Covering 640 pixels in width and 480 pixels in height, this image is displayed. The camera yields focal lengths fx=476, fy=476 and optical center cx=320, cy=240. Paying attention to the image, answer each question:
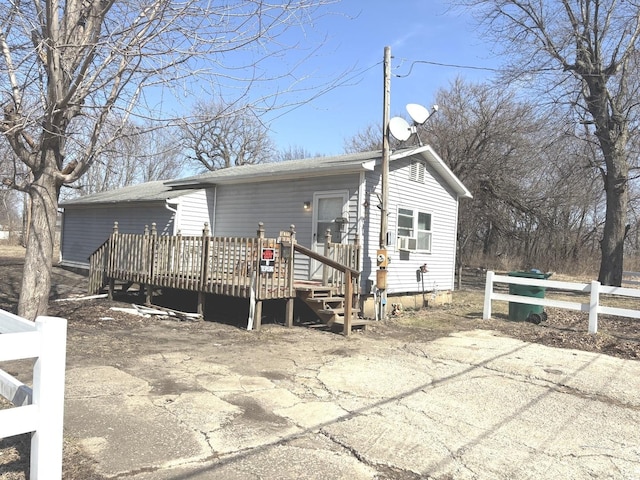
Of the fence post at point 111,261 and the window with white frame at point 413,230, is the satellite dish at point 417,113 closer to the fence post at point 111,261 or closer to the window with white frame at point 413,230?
the window with white frame at point 413,230

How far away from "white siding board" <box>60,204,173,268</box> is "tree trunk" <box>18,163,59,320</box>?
24.7 feet

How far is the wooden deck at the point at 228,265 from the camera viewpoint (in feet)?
28.2

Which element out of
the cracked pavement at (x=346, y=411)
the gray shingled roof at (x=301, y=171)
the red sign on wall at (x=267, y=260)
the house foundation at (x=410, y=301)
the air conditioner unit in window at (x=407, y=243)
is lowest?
the cracked pavement at (x=346, y=411)

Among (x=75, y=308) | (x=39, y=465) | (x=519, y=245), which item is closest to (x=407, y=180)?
(x=75, y=308)

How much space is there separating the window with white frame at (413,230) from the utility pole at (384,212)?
1972mm

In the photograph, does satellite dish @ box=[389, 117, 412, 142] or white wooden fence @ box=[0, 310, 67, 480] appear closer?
white wooden fence @ box=[0, 310, 67, 480]

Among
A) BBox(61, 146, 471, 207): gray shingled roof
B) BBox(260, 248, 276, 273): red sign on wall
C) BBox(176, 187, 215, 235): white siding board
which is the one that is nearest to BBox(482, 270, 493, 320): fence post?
BBox(61, 146, 471, 207): gray shingled roof

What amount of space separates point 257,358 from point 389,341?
2.61 meters

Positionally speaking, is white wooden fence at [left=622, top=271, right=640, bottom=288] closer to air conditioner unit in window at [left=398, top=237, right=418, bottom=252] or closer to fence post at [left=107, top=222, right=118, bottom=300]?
air conditioner unit in window at [left=398, top=237, right=418, bottom=252]

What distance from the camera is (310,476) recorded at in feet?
10.1

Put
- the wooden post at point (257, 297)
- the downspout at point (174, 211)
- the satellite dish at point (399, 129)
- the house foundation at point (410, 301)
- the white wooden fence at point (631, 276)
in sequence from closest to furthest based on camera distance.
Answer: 1. the wooden post at point (257, 297)
2. the satellite dish at point (399, 129)
3. the house foundation at point (410, 301)
4. the downspout at point (174, 211)
5. the white wooden fence at point (631, 276)

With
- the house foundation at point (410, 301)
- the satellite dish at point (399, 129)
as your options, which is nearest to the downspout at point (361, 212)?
the house foundation at point (410, 301)

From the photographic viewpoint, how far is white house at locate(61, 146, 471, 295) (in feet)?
36.2

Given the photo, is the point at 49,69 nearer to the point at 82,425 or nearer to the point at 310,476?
the point at 82,425
